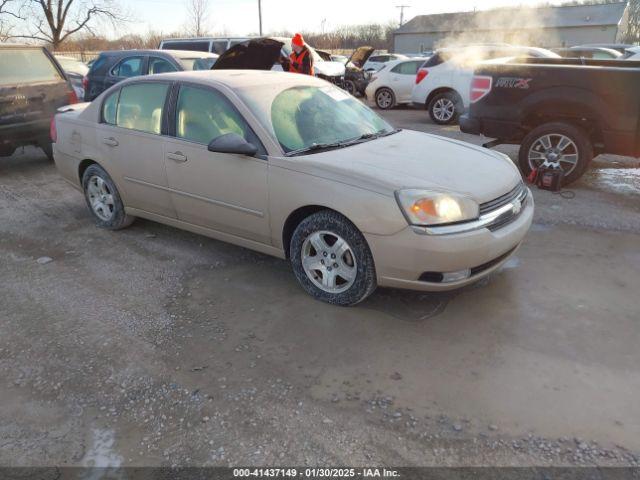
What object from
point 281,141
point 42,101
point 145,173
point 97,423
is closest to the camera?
point 97,423

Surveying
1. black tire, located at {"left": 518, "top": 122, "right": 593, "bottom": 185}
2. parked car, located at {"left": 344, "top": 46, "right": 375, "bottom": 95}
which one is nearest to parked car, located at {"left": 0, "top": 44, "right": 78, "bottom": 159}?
black tire, located at {"left": 518, "top": 122, "right": 593, "bottom": 185}

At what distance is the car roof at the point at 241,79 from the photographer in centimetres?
398

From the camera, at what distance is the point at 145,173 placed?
4.40 metres

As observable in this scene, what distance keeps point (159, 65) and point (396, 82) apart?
6.99 m

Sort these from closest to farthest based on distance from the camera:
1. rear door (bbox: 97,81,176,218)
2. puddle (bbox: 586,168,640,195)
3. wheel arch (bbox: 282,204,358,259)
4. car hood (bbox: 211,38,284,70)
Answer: wheel arch (bbox: 282,204,358,259) → rear door (bbox: 97,81,176,218) → puddle (bbox: 586,168,640,195) → car hood (bbox: 211,38,284,70)

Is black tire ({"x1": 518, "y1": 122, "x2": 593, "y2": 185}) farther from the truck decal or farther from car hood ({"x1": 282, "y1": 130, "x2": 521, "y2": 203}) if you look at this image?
car hood ({"x1": 282, "y1": 130, "x2": 521, "y2": 203})

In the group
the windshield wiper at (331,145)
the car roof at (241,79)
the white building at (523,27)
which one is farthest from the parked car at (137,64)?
the white building at (523,27)

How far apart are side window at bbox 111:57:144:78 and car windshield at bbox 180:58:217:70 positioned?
39.2 inches

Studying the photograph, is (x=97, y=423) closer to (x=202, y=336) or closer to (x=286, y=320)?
(x=202, y=336)

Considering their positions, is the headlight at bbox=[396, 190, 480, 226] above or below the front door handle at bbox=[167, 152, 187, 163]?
below

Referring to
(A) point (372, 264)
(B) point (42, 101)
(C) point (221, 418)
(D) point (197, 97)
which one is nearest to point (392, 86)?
(B) point (42, 101)

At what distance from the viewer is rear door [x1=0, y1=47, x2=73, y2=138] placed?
22.8ft

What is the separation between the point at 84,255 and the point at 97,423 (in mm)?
2398

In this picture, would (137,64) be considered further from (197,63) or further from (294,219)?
(294,219)
